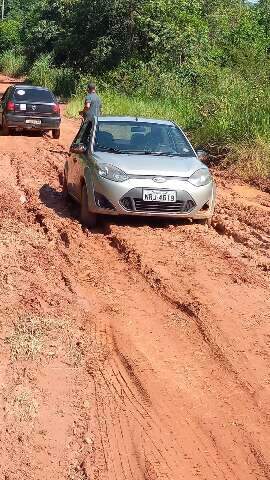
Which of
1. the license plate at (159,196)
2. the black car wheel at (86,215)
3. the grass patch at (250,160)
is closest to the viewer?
the license plate at (159,196)

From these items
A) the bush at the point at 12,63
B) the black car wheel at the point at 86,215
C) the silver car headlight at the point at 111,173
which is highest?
the silver car headlight at the point at 111,173

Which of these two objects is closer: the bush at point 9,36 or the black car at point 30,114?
the black car at point 30,114

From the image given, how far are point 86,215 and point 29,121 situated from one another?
40.8 feet

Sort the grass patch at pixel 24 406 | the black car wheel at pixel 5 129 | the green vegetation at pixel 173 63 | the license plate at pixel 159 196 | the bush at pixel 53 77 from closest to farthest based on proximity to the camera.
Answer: the grass patch at pixel 24 406 → the license plate at pixel 159 196 → the green vegetation at pixel 173 63 → the black car wheel at pixel 5 129 → the bush at pixel 53 77

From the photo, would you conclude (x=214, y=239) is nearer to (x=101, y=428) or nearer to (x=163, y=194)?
(x=163, y=194)

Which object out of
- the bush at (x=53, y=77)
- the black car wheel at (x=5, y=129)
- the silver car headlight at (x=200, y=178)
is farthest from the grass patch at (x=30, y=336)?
the bush at (x=53, y=77)

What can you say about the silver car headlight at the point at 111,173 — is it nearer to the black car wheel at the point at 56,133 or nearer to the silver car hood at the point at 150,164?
A: the silver car hood at the point at 150,164

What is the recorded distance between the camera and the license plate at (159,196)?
29.3ft

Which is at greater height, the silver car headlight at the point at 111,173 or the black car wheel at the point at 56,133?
the silver car headlight at the point at 111,173

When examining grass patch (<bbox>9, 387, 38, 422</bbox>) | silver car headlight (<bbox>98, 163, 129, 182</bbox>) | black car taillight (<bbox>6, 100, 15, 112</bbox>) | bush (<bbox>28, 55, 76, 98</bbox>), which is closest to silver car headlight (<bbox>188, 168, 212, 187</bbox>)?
silver car headlight (<bbox>98, 163, 129, 182</bbox>)

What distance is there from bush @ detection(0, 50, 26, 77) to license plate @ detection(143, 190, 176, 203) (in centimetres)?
4779

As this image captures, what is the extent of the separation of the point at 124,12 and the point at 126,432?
3083 centimetres

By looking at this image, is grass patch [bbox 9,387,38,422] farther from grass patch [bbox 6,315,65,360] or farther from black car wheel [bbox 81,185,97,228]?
black car wheel [bbox 81,185,97,228]

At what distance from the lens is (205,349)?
5.46m
